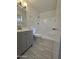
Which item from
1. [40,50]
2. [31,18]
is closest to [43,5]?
[31,18]

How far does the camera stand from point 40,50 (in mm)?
2242

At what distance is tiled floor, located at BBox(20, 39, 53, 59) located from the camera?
2094 mm

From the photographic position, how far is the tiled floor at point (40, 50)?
2.09 meters

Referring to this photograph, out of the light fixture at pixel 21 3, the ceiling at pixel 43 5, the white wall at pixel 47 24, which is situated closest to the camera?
the light fixture at pixel 21 3

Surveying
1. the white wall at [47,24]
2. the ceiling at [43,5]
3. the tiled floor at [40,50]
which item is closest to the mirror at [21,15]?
the ceiling at [43,5]

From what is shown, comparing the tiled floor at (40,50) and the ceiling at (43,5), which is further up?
the ceiling at (43,5)

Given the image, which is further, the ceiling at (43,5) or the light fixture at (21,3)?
the ceiling at (43,5)

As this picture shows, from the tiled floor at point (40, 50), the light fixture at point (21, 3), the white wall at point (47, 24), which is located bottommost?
the tiled floor at point (40, 50)

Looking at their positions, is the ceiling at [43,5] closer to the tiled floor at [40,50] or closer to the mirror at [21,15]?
the mirror at [21,15]

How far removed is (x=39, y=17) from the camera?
2.33 m

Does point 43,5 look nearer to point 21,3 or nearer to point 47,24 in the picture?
point 47,24
